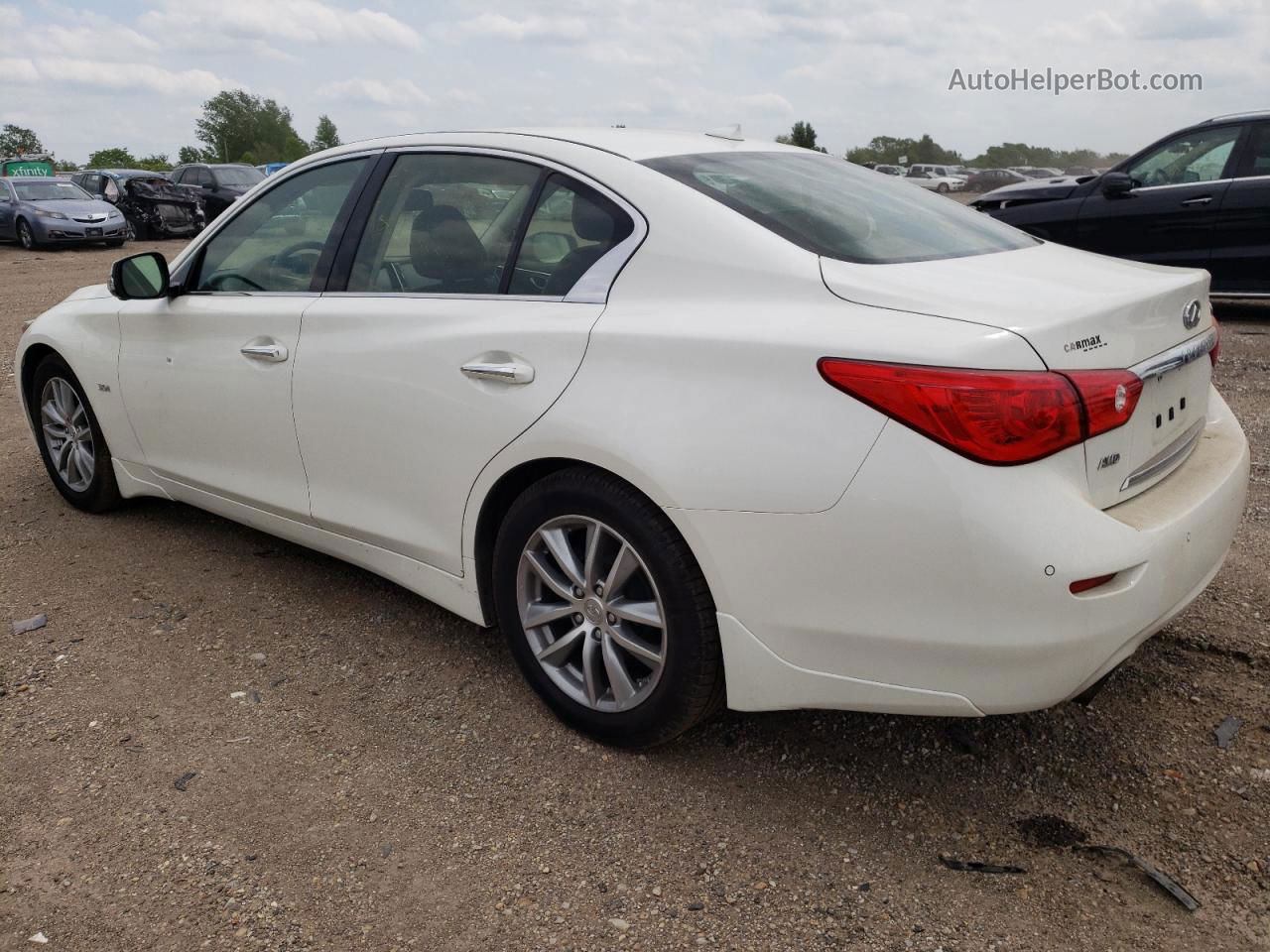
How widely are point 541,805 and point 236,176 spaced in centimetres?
2395

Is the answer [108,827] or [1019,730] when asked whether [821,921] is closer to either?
[1019,730]

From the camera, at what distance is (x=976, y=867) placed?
2.38 metres

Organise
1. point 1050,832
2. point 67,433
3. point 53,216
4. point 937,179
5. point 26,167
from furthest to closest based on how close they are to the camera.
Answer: point 937,179 < point 26,167 < point 53,216 < point 67,433 < point 1050,832

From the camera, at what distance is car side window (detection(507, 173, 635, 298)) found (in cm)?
278

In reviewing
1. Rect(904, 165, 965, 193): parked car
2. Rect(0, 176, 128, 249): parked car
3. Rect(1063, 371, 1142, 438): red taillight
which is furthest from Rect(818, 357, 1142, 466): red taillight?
Rect(904, 165, 965, 193): parked car

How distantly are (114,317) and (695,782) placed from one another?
2976mm

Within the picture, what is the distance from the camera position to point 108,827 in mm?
2602

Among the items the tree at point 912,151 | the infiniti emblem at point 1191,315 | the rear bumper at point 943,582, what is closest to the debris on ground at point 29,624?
the rear bumper at point 943,582

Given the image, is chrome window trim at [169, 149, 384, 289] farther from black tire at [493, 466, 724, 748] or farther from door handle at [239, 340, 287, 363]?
black tire at [493, 466, 724, 748]

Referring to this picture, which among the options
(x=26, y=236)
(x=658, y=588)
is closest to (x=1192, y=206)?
(x=658, y=588)

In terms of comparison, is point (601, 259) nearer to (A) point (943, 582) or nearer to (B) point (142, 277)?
(A) point (943, 582)

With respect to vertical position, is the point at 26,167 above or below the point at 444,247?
below

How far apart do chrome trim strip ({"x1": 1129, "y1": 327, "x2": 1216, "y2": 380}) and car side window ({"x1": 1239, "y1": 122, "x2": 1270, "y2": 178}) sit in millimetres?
6491

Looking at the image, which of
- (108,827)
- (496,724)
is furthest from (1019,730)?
(108,827)
